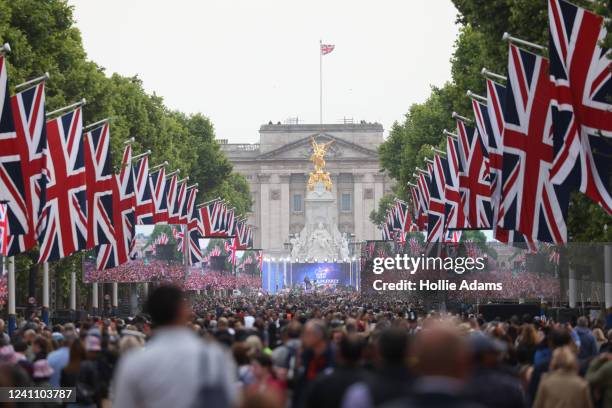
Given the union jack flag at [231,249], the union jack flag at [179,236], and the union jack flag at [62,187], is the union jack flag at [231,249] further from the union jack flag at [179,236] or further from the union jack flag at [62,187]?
the union jack flag at [62,187]

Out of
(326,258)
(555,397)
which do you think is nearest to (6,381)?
(555,397)

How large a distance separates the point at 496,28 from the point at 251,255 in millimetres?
55943

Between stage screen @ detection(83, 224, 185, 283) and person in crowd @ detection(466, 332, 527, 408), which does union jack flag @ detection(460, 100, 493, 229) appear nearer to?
stage screen @ detection(83, 224, 185, 283)

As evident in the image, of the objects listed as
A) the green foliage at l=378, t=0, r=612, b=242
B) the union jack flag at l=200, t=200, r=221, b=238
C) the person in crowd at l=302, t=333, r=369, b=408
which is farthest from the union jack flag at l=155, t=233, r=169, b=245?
the person in crowd at l=302, t=333, r=369, b=408

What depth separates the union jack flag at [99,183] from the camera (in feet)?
140

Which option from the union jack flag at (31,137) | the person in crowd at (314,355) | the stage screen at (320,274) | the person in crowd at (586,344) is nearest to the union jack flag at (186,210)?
the union jack flag at (31,137)

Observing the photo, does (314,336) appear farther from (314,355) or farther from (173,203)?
(173,203)

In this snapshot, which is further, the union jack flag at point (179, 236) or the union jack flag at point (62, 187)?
the union jack flag at point (179, 236)

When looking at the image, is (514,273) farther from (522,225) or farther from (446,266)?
(522,225)

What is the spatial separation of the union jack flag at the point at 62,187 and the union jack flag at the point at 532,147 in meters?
11.9

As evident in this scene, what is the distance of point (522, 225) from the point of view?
102ft

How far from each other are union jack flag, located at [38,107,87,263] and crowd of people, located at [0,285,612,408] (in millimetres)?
12365

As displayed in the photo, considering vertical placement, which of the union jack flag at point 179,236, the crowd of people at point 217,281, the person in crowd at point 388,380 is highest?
the union jack flag at point 179,236

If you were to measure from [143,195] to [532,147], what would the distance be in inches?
955
